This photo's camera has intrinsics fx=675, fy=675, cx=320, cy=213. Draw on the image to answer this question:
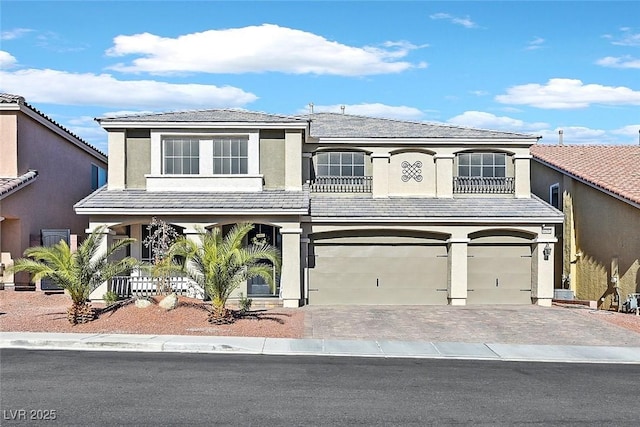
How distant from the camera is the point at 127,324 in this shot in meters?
17.3

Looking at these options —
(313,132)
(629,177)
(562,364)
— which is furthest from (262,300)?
(629,177)

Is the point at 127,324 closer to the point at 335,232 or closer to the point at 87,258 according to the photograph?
the point at 87,258

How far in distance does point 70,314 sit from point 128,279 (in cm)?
464

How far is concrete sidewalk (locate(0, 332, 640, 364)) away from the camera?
14.9 metres

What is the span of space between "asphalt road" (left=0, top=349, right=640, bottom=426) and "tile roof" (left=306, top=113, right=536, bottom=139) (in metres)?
12.6

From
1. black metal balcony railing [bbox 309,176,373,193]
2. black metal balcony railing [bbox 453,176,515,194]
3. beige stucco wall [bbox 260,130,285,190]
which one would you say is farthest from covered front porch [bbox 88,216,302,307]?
black metal balcony railing [bbox 453,176,515,194]

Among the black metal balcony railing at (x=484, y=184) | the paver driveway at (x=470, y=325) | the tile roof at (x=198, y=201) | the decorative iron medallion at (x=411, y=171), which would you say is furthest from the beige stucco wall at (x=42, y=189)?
the black metal balcony railing at (x=484, y=184)

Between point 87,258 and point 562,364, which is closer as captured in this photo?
point 562,364

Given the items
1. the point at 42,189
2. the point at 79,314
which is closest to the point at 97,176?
the point at 42,189

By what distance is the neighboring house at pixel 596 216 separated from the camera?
22953mm

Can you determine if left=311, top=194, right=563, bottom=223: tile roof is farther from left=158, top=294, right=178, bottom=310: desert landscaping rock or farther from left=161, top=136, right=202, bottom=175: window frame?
left=158, top=294, right=178, bottom=310: desert landscaping rock

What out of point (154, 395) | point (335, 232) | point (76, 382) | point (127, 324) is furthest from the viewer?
point (335, 232)

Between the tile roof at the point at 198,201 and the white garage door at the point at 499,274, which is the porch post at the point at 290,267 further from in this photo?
the white garage door at the point at 499,274

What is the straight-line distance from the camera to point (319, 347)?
51.0 feet
